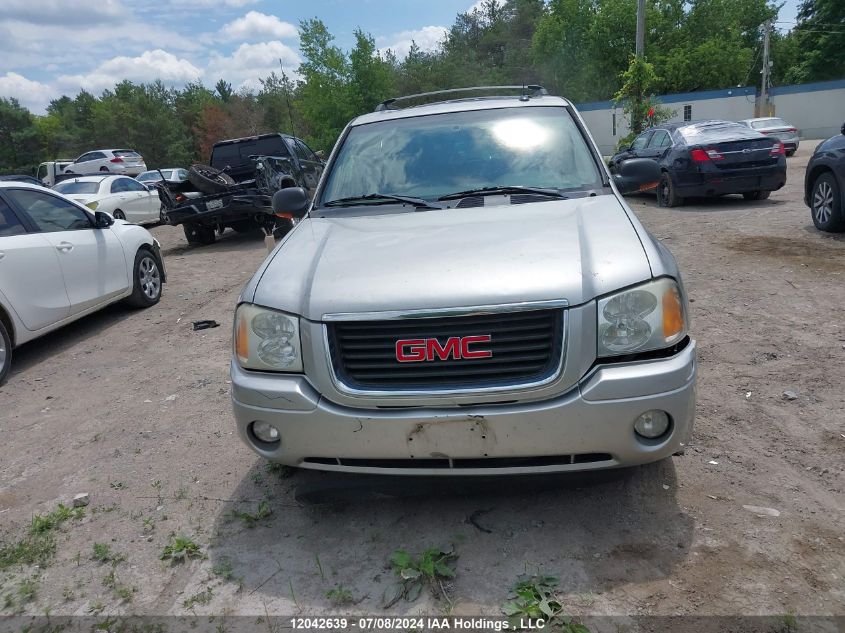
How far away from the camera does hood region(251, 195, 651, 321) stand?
2.59 m

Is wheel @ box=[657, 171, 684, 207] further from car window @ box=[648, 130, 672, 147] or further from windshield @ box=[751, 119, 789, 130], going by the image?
windshield @ box=[751, 119, 789, 130]

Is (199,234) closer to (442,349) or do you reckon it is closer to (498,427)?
(442,349)

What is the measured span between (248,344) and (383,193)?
1471mm

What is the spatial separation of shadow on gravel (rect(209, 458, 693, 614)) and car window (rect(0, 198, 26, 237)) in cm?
406

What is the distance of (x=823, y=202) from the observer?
8.23m

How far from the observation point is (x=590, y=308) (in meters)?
2.53

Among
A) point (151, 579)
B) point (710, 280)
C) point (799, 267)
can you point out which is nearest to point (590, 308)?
point (151, 579)

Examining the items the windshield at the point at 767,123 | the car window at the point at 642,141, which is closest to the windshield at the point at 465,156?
the car window at the point at 642,141

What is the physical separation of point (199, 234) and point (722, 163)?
31.3ft

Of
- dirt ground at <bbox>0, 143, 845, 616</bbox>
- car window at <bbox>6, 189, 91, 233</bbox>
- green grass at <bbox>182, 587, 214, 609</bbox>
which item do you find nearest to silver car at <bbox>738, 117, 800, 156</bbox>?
dirt ground at <bbox>0, 143, 845, 616</bbox>

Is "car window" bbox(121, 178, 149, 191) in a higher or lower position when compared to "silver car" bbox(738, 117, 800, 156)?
higher

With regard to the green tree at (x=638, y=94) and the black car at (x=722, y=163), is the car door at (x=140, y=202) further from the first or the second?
the green tree at (x=638, y=94)

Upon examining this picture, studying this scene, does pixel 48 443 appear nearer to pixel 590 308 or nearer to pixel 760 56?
pixel 590 308

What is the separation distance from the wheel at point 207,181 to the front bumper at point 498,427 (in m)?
9.49
